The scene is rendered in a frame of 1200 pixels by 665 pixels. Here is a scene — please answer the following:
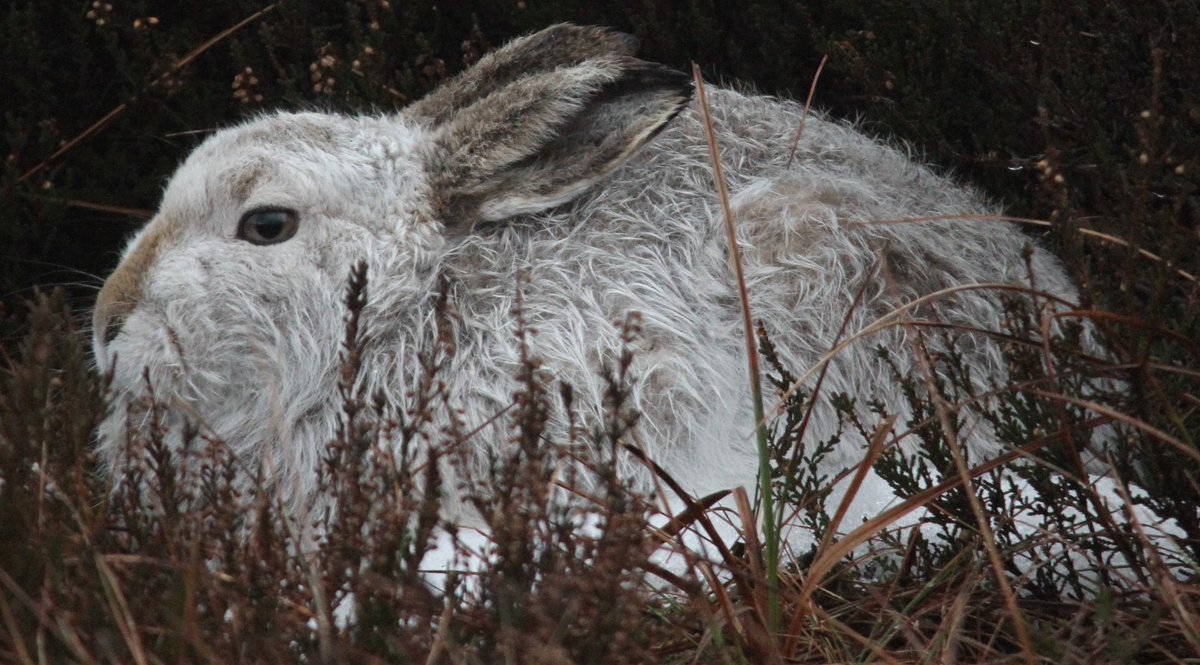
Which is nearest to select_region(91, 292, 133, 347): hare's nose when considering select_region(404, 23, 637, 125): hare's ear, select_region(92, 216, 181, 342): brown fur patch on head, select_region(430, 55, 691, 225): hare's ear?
select_region(92, 216, 181, 342): brown fur patch on head

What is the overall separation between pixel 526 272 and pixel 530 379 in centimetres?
104

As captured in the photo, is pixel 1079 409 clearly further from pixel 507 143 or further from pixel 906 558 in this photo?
pixel 507 143

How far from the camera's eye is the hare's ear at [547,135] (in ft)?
10.9

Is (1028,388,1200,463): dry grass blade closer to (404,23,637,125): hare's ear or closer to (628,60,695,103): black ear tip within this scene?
(628,60,695,103): black ear tip

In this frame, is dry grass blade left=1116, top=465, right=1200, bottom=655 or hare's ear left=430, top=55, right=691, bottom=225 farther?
hare's ear left=430, top=55, right=691, bottom=225

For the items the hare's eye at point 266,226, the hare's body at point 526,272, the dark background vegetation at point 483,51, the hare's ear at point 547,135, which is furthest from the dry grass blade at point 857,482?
the hare's eye at point 266,226

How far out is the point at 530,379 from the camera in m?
2.36

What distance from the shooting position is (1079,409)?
2.69 metres

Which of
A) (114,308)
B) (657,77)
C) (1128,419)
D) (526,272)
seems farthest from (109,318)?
(1128,419)

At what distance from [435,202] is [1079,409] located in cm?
167

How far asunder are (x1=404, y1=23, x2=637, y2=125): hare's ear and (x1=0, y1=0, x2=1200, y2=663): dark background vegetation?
2.35ft

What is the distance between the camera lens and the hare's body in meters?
3.28

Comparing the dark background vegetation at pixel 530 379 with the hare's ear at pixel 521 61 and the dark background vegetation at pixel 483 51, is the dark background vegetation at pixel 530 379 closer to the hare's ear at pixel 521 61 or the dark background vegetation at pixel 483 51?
the dark background vegetation at pixel 483 51

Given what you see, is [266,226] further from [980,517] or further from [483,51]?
[980,517]
